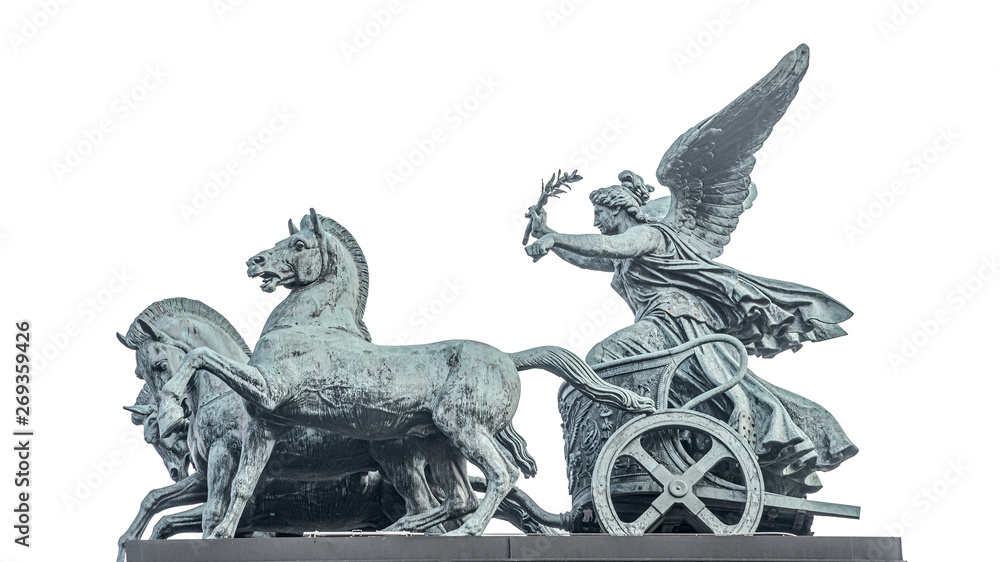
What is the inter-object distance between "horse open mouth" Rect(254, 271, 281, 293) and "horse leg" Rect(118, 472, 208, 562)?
5.93 ft

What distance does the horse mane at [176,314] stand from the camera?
1516cm

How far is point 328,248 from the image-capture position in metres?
14.2

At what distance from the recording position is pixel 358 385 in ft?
44.2

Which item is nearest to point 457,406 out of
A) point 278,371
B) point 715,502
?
point 278,371

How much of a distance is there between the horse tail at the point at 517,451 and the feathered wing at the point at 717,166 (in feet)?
9.34

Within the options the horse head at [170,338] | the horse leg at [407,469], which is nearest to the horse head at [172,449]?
the horse head at [170,338]

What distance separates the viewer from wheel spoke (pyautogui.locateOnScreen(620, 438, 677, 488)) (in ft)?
45.8

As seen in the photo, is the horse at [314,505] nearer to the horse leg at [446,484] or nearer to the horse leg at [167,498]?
the horse leg at [167,498]

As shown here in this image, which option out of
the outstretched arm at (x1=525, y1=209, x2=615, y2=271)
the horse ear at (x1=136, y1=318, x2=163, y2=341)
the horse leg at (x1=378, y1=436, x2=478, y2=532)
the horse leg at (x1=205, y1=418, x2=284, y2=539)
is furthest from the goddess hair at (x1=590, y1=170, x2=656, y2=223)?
the horse ear at (x1=136, y1=318, x2=163, y2=341)

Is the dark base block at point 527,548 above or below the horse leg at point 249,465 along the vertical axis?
below

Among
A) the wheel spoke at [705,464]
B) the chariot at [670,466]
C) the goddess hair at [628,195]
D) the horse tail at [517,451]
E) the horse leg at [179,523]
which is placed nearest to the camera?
the chariot at [670,466]

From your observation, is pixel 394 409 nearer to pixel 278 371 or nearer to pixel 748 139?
pixel 278 371

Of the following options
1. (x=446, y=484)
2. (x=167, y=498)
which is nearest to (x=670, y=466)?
(x=446, y=484)

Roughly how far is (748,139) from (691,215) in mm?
850
